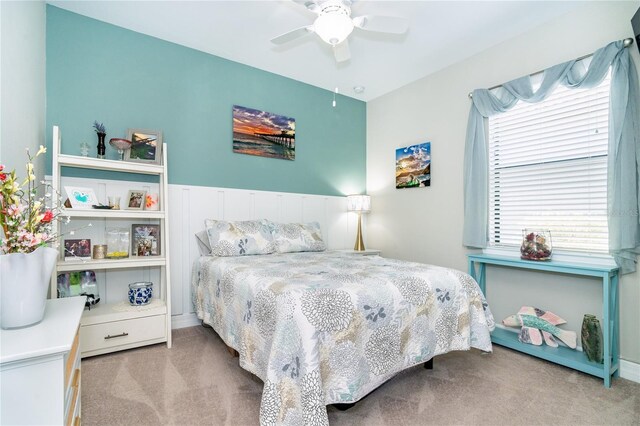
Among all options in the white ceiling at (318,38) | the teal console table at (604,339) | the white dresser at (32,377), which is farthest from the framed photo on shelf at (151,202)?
the teal console table at (604,339)

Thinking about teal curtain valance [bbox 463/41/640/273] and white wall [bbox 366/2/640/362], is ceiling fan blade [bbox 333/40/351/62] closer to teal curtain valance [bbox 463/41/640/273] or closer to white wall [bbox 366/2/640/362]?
white wall [bbox 366/2/640/362]

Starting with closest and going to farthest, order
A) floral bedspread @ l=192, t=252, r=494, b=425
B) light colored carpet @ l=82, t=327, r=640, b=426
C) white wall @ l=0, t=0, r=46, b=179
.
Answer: floral bedspread @ l=192, t=252, r=494, b=425 → white wall @ l=0, t=0, r=46, b=179 → light colored carpet @ l=82, t=327, r=640, b=426

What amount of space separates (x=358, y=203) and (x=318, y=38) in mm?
1940

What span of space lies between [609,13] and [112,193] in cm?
415

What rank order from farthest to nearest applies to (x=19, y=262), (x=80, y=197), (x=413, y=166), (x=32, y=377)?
1. (x=413, y=166)
2. (x=80, y=197)
3. (x=19, y=262)
4. (x=32, y=377)

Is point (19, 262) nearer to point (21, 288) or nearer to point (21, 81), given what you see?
point (21, 288)

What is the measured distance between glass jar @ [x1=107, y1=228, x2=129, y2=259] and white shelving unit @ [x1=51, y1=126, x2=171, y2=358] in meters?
0.09

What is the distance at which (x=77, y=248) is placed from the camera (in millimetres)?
2500

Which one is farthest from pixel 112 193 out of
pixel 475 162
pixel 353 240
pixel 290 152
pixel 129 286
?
pixel 475 162

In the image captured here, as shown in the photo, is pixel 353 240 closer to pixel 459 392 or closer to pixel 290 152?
pixel 290 152

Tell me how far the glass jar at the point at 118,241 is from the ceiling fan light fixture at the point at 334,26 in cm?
230

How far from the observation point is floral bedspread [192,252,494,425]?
4.35ft

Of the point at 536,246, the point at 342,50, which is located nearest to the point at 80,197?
the point at 342,50

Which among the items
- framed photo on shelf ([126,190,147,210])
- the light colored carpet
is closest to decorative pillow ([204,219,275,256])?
framed photo on shelf ([126,190,147,210])
